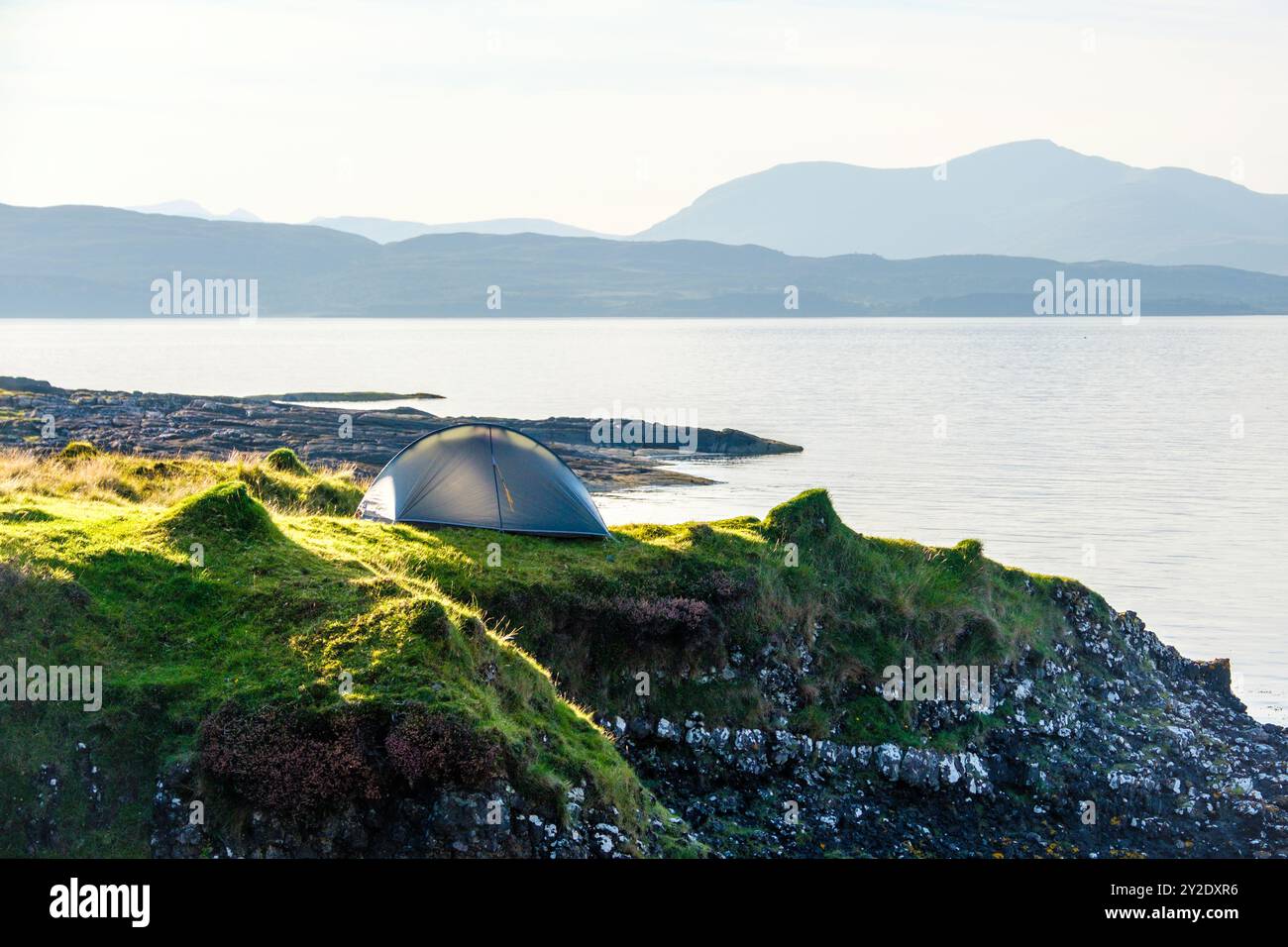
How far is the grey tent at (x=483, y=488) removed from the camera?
25.0 meters

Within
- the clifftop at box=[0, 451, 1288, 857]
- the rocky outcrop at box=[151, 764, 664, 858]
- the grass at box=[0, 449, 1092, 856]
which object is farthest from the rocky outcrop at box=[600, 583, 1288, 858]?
the rocky outcrop at box=[151, 764, 664, 858]

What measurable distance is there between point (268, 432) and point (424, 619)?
52640mm

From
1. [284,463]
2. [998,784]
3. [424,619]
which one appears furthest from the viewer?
[284,463]

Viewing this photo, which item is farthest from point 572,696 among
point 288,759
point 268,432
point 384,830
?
point 268,432

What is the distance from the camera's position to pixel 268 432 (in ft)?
218

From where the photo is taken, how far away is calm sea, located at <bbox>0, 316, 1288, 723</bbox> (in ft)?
134

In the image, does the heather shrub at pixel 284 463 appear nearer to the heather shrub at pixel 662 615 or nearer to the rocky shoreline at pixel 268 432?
the heather shrub at pixel 662 615

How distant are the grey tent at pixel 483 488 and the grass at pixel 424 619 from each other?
2.48 feet

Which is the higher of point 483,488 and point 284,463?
point 284,463

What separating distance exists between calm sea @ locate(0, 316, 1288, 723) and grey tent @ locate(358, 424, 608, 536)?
15689 millimetres

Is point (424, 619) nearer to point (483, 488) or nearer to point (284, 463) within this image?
point (483, 488)
